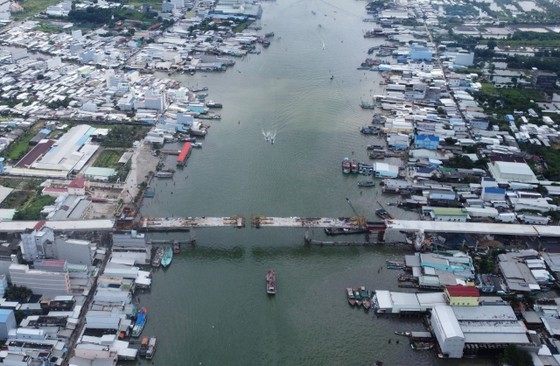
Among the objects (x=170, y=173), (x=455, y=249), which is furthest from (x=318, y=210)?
(x=170, y=173)

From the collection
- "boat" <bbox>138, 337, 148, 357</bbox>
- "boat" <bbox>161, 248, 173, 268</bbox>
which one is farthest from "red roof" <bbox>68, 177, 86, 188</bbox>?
"boat" <bbox>138, 337, 148, 357</bbox>

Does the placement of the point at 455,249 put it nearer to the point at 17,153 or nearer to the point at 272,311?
the point at 272,311

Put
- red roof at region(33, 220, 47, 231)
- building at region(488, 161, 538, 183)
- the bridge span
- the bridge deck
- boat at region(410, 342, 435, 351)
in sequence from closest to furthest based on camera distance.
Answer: boat at region(410, 342, 435, 351), red roof at region(33, 220, 47, 231), the bridge span, the bridge deck, building at region(488, 161, 538, 183)

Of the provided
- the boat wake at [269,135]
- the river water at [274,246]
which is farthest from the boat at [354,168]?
the boat wake at [269,135]

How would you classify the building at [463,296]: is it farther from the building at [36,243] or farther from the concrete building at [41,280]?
the building at [36,243]

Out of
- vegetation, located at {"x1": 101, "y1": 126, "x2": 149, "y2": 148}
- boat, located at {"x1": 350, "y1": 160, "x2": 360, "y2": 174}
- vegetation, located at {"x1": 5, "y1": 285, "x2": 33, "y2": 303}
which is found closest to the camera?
vegetation, located at {"x1": 5, "y1": 285, "x2": 33, "y2": 303}

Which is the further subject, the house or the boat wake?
the boat wake

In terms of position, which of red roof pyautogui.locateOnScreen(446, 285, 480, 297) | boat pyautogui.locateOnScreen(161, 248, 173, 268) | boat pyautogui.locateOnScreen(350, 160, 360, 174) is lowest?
boat pyautogui.locateOnScreen(161, 248, 173, 268)

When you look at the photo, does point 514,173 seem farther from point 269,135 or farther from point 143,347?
point 143,347

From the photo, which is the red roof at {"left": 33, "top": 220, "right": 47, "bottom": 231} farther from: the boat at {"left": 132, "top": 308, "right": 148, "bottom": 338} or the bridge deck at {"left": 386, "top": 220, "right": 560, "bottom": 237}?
the bridge deck at {"left": 386, "top": 220, "right": 560, "bottom": 237}
